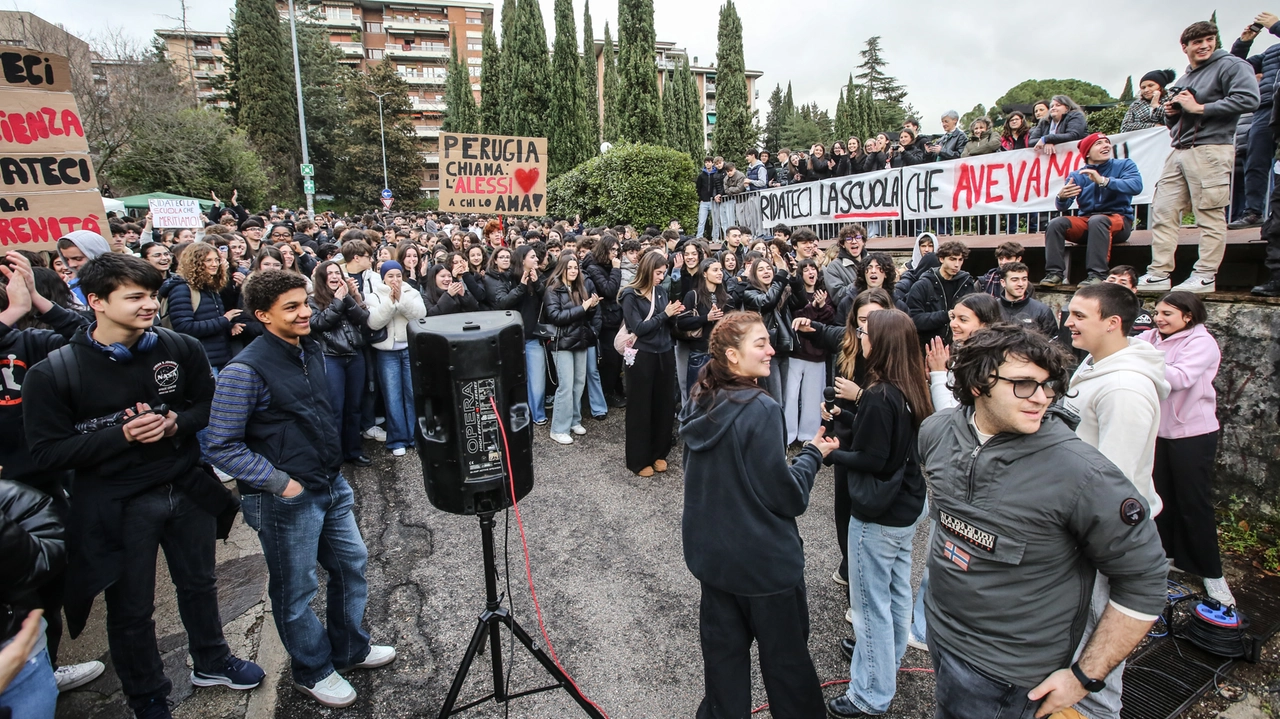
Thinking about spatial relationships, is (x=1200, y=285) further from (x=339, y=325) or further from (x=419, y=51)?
(x=419, y=51)

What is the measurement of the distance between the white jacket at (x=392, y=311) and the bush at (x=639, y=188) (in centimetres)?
1071

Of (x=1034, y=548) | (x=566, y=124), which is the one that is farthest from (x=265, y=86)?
(x=1034, y=548)

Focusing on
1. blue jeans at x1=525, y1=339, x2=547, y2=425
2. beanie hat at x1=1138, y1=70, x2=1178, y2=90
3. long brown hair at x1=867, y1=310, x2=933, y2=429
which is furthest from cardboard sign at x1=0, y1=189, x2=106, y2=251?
beanie hat at x1=1138, y1=70, x2=1178, y2=90

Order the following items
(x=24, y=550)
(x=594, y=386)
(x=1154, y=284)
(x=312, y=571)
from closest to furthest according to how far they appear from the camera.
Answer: (x=24, y=550), (x=312, y=571), (x=1154, y=284), (x=594, y=386)

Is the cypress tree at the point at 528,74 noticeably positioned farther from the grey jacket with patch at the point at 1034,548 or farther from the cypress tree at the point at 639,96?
the grey jacket with patch at the point at 1034,548

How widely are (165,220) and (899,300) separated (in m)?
12.8

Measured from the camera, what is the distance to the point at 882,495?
293cm

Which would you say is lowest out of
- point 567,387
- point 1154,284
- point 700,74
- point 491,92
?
point 567,387

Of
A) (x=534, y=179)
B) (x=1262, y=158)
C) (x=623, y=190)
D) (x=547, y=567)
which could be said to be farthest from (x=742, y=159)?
(x=547, y=567)

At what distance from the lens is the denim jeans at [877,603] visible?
9.97ft

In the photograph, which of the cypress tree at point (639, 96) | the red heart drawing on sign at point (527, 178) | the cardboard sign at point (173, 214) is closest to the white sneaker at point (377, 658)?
the red heart drawing on sign at point (527, 178)

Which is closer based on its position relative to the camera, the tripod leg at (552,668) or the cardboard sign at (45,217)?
the tripod leg at (552,668)

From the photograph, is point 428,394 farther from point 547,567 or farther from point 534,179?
point 534,179

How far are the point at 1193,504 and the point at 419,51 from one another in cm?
7939
